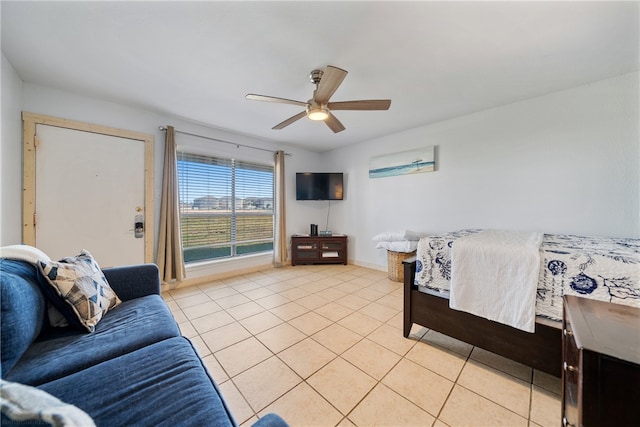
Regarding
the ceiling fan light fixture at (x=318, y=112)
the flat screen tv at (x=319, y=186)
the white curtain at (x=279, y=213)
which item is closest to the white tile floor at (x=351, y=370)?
the white curtain at (x=279, y=213)

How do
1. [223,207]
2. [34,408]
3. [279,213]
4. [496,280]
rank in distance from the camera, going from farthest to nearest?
1. [279,213]
2. [223,207]
3. [496,280]
4. [34,408]

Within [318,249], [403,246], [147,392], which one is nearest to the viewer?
[147,392]

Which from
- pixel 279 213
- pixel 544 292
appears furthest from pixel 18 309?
pixel 279 213

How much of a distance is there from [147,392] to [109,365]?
298mm

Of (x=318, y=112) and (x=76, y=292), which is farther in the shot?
(x=318, y=112)

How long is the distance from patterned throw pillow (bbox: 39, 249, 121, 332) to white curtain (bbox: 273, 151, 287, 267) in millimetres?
2948

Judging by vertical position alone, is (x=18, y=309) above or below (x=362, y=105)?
below

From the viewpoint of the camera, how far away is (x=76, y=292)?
1.26 meters

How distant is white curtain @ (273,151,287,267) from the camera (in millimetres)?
4312

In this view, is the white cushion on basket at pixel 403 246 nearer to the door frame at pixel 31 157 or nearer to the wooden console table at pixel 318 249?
the wooden console table at pixel 318 249

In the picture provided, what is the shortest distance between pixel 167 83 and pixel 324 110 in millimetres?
1661

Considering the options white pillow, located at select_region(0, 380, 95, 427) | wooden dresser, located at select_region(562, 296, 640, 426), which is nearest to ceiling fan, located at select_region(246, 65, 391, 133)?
wooden dresser, located at select_region(562, 296, 640, 426)

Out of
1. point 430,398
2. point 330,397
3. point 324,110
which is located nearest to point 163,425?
point 330,397

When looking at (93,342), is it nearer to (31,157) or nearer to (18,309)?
(18,309)
